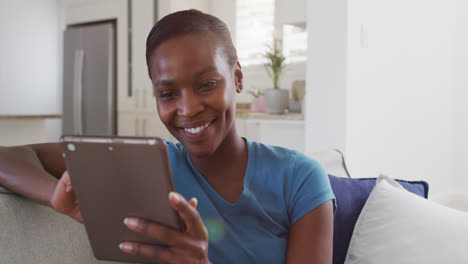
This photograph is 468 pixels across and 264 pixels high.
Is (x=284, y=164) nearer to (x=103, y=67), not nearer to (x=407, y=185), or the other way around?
(x=407, y=185)

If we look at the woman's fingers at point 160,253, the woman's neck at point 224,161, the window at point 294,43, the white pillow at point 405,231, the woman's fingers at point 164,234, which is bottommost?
the white pillow at point 405,231

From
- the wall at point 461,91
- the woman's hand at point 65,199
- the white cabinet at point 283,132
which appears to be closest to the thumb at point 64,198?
the woman's hand at point 65,199

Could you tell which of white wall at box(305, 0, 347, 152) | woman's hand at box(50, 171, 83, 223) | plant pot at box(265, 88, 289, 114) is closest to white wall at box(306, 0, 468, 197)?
white wall at box(305, 0, 347, 152)

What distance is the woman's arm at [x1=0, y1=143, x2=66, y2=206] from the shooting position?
747mm

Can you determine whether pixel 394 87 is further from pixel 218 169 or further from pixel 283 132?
pixel 218 169

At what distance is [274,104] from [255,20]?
5.57 ft

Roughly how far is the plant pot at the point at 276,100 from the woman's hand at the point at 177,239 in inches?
98.0

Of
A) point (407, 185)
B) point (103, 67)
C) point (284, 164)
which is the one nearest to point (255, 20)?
point (103, 67)

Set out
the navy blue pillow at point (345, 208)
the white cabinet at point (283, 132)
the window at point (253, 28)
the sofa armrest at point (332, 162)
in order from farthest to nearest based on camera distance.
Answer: the window at point (253, 28) → the white cabinet at point (283, 132) → the sofa armrest at point (332, 162) → the navy blue pillow at point (345, 208)

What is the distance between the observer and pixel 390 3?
7.86 ft

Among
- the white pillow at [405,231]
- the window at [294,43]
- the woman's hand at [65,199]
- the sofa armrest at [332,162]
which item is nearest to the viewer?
the woman's hand at [65,199]

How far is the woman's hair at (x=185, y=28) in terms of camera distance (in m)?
0.71

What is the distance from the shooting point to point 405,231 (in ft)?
3.31

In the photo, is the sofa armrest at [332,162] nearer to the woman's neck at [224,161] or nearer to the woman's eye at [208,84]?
the woman's neck at [224,161]
